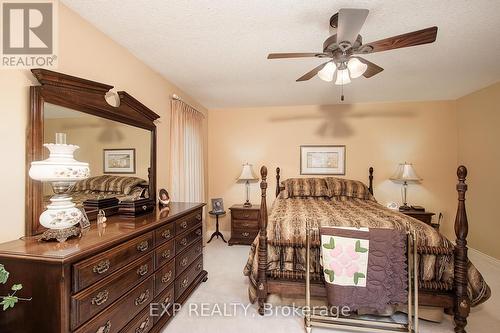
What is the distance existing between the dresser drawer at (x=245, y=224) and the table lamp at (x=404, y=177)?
7.86ft

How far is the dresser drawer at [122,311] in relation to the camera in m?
1.32

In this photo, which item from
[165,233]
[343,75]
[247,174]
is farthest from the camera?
[247,174]

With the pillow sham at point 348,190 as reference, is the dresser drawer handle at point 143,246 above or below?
below

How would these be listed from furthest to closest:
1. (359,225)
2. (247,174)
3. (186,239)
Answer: (247,174) → (186,239) → (359,225)

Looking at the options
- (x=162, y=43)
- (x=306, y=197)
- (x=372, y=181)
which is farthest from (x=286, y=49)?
(x=372, y=181)

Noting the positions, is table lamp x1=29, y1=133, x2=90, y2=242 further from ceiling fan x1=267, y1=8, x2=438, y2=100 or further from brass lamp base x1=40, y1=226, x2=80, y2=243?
ceiling fan x1=267, y1=8, x2=438, y2=100

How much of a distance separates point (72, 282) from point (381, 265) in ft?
6.46

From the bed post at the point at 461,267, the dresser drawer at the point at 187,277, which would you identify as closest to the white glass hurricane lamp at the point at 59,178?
the dresser drawer at the point at 187,277

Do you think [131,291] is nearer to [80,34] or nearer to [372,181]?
[80,34]

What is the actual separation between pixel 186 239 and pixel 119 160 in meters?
0.98

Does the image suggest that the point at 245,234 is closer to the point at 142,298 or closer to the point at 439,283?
the point at 142,298

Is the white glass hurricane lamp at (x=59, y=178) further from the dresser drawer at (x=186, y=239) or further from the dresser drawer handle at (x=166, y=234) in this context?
the dresser drawer at (x=186, y=239)

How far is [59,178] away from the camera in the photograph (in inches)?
54.0

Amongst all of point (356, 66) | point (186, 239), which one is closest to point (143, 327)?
point (186, 239)
